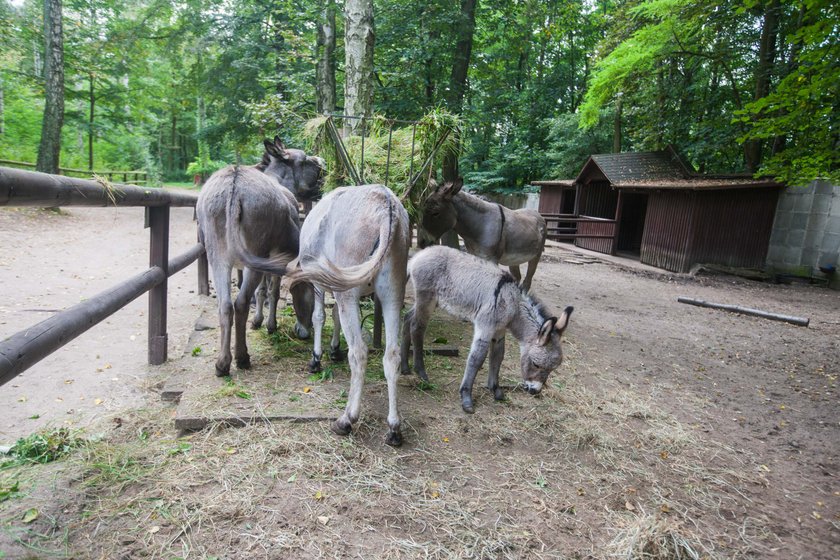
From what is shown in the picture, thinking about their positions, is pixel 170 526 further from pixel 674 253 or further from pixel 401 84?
pixel 674 253

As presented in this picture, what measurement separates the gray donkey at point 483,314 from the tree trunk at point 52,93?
45.7 feet

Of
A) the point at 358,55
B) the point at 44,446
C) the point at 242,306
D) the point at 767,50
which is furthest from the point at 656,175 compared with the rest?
the point at 44,446

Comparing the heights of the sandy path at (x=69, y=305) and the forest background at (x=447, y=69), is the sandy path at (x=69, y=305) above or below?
below

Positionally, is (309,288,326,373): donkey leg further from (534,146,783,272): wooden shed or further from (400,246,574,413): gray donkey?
(534,146,783,272): wooden shed

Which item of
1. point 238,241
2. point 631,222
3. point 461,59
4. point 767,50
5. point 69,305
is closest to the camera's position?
point 238,241

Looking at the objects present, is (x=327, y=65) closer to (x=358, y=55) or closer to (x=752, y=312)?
(x=358, y=55)

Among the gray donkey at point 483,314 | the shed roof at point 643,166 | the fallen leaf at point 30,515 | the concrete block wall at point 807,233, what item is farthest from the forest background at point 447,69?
the fallen leaf at point 30,515

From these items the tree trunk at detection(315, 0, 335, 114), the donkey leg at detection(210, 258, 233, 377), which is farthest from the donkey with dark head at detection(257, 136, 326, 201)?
the tree trunk at detection(315, 0, 335, 114)

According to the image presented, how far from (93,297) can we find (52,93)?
14154 millimetres

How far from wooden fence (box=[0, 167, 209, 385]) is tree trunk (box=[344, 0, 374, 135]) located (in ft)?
8.20

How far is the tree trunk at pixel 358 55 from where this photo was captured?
5.93 meters

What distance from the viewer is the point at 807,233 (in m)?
13.0

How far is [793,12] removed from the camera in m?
14.0

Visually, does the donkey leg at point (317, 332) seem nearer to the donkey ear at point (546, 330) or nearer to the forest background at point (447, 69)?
the donkey ear at point (546, 330)
